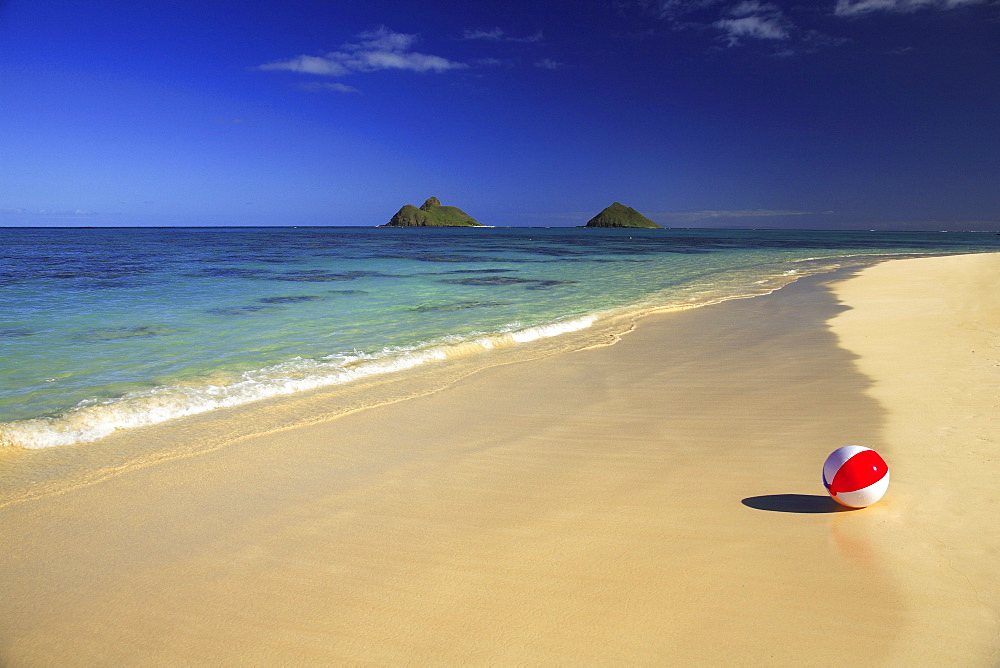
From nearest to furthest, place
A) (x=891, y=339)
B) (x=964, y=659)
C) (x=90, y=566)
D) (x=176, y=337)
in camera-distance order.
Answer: (x=964, y=659), (x=90, y=566), (x=891, y=339), (x=176, y=337)

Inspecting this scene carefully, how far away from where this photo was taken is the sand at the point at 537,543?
7.70 ft

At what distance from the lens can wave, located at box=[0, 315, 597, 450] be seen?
4891 millimetres

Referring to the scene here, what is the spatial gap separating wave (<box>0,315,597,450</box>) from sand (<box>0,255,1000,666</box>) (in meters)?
1.31

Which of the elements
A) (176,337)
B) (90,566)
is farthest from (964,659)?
(176,337)

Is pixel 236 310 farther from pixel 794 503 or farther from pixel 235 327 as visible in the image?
pixel 794 503

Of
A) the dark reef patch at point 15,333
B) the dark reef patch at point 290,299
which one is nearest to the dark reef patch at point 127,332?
the dark reef patch at point 15,333

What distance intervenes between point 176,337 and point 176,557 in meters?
7.34

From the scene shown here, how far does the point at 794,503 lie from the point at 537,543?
177cm

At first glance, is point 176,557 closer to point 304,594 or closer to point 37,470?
point 304,594

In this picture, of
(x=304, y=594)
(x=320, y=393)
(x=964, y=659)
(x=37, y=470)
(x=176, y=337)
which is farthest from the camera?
(x=176, y=337)

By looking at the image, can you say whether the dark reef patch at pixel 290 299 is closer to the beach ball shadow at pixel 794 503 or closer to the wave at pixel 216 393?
the wave at pixel 216 393

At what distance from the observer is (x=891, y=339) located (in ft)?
28.0

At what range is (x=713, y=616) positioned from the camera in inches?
96.2

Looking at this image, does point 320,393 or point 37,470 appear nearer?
point 37,470
